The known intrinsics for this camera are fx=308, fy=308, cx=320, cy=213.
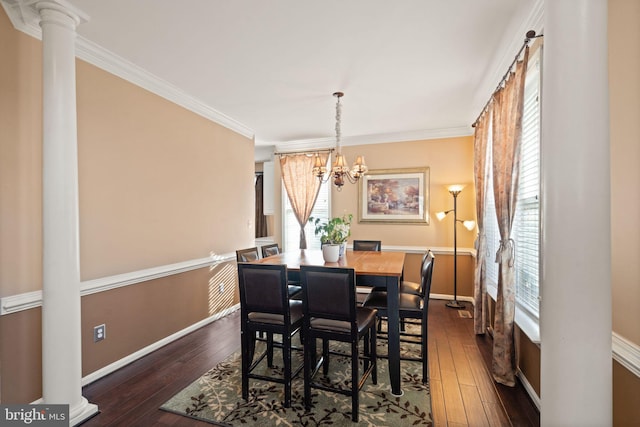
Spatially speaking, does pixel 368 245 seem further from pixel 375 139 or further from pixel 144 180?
pixel 144 180

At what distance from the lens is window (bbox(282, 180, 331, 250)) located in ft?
18.5

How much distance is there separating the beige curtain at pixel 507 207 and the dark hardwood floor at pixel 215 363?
225 mm

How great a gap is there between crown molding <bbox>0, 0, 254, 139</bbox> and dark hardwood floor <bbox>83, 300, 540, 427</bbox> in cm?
266

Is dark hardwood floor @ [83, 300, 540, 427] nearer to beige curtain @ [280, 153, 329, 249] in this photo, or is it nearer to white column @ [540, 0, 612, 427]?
white column @ [540, 0, 612, 427]

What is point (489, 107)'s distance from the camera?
322cm

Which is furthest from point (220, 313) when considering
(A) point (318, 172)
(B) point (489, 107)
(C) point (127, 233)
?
(B) point (489, 107)

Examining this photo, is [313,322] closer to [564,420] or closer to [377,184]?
[564,420]

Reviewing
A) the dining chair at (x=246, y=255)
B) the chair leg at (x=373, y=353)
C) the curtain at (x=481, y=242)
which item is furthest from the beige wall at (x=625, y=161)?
the dining chair at (x=246, y=255)

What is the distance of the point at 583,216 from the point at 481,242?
2.61 m

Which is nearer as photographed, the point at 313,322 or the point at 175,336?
the point at 313,322

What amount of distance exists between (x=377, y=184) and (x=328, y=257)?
2540mm

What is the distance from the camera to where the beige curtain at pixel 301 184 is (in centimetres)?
556

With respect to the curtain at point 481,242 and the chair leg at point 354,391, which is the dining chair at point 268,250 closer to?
the chair leg at point 354,391
